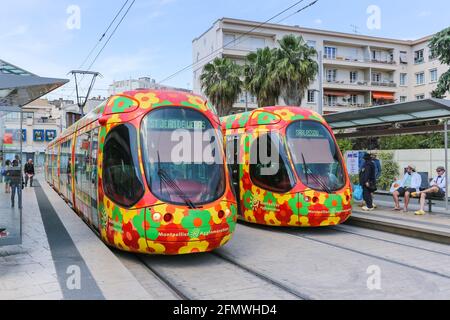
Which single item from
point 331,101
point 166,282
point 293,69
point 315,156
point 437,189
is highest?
point 331,101

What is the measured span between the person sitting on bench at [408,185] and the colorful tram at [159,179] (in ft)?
22.9

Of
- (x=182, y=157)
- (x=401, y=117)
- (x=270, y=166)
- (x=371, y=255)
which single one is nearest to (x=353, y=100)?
(x=401, y=117)

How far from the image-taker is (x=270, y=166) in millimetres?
10852

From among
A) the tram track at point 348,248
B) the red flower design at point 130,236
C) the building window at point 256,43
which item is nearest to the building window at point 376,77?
the building window at point 256,43

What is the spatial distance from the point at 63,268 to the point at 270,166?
5.47 meters

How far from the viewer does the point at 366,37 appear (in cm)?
5516

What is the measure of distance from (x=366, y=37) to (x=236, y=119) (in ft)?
156

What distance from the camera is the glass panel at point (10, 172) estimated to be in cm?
812

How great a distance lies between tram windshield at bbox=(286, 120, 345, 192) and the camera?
1046 cm

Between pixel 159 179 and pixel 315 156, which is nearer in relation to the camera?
pixel 159 179

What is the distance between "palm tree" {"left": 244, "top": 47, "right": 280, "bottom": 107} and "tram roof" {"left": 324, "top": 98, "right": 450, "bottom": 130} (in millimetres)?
13480

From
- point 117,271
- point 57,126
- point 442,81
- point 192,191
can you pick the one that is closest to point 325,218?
point 192,191

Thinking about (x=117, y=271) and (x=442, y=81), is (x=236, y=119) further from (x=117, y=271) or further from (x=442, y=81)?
(x=442, y=81)

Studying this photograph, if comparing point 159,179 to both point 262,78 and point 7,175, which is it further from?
point 262,78
